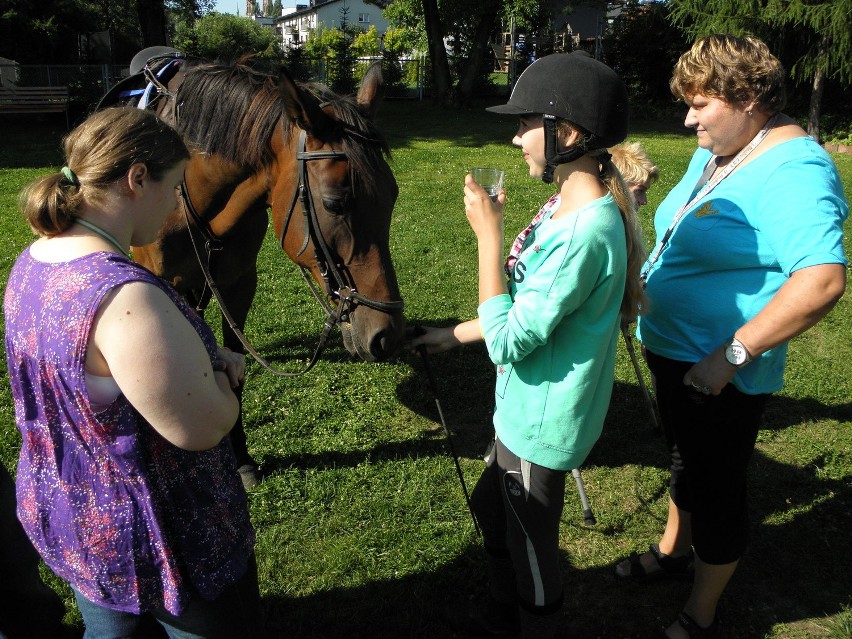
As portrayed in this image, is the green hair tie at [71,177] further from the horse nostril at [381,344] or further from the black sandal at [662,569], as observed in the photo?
the black sandal at [662,569]

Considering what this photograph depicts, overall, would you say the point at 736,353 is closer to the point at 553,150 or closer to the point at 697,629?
the point at 553,150

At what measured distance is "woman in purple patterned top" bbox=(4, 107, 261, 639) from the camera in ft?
4.49

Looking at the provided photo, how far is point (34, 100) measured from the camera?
17031 millimetres

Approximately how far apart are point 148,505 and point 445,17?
26.5 meters

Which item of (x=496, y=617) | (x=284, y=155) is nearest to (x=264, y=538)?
(x=496, y=617)

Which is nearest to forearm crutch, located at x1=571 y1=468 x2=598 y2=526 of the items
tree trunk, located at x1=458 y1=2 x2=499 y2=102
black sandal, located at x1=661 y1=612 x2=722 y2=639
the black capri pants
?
black sandal, located at x1=661 y1=612 x2=722 y2=639

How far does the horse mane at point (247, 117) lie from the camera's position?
2875 mm

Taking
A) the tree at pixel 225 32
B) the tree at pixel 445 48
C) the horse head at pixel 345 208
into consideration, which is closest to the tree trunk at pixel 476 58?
the tree at pixel 445 48

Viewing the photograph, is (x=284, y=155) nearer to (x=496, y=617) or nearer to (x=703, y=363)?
(x=703, y=363)

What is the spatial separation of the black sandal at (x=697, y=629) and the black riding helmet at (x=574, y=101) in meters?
1.91

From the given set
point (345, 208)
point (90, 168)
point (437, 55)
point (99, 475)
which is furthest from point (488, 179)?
point (437, 55)

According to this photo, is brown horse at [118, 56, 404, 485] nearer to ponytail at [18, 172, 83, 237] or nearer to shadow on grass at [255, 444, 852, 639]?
shadow on grass at [255, 444, 852, 639]

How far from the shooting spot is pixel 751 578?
3.15 metres

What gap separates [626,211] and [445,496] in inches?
85.9
